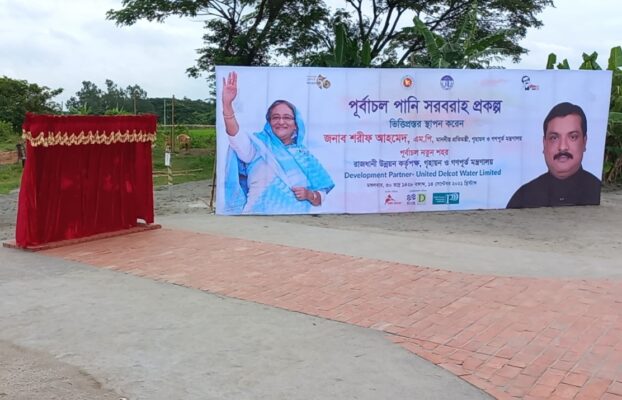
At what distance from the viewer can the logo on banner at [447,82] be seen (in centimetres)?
1181

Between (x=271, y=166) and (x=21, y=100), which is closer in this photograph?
(x=271, y=166)

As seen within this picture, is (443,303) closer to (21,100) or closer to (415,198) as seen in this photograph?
(415,198)

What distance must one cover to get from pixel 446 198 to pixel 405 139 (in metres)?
1.44

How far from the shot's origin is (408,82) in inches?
458

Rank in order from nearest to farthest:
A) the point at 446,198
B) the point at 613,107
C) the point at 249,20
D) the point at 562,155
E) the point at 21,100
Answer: the point at 446,198 → the point at 562,155 → the point at 613,107 → the point at 249,20 → the point at 21,100

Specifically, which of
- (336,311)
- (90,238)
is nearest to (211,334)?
(336,311)

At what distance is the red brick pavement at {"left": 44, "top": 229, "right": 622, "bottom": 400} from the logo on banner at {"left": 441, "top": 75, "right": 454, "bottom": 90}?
5.24m

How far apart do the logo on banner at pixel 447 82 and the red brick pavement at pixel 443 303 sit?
524 cm

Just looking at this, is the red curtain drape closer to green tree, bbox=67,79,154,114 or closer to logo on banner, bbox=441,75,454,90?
logo on banner, bbox=441,75,454,90

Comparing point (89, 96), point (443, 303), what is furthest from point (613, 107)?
point (89, 96)

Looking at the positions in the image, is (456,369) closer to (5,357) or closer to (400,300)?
(400,300)

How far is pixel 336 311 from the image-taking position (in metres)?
5.72

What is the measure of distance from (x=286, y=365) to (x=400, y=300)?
6.38 feet

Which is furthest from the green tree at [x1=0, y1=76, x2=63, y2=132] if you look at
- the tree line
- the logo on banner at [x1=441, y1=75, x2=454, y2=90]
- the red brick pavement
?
the red brick pavement
